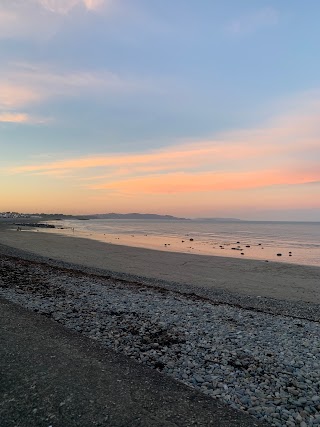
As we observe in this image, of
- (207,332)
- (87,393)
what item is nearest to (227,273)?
(207,332)

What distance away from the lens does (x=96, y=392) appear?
15.6 ft

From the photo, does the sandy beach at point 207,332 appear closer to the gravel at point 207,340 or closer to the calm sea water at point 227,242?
the gravel at point 207,340

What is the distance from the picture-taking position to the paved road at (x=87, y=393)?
4.20m

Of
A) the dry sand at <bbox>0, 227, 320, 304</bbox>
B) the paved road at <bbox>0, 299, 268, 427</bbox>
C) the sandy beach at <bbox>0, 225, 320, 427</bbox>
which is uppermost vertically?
the paved road at <bbox>0, 299, 268, 427</bbox>

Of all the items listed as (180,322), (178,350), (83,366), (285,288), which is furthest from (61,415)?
(285,288)

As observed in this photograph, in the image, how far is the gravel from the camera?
16.9ft

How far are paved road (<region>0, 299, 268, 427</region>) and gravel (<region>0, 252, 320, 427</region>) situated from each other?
1.58 feet

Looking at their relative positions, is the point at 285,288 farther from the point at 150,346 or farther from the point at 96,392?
the point at 96,392

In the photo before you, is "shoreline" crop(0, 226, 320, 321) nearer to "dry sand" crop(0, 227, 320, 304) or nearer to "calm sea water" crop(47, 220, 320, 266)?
"dry sand" crop(0, 227, 320, 304)

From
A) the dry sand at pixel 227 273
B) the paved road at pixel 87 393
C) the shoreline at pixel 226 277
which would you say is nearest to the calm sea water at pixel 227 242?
the dry sand at pixel 227 273

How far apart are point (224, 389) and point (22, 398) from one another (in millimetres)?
3104

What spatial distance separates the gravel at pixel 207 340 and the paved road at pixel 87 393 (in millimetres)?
480

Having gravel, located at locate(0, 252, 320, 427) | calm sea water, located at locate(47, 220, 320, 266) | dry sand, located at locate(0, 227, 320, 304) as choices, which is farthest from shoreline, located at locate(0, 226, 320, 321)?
calm sea water, located at locate(47, 220, 320, 266)

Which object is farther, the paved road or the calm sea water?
the calm sea water
